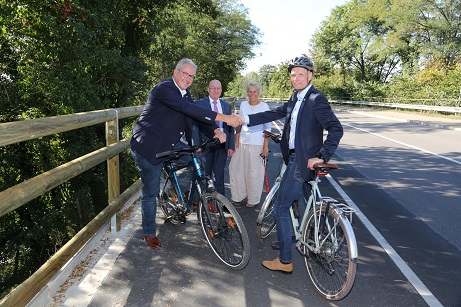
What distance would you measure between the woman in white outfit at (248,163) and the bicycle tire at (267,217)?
135 centimetres

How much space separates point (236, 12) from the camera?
3759 cm

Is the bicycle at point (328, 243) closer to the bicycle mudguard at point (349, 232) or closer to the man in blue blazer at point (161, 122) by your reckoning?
the bicycle mudguard at point (349, 232)

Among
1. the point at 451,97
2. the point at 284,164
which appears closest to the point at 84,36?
the point at 284,164

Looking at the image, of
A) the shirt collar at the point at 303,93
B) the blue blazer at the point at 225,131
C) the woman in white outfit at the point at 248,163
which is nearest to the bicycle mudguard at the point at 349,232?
the shirt collar at the point at 303,93

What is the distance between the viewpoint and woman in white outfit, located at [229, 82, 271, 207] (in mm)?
5621

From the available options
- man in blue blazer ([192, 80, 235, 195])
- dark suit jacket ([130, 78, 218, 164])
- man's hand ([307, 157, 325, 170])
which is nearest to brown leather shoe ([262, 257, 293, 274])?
man's hand ([307, 157, 325, 170])

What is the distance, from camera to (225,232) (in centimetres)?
372

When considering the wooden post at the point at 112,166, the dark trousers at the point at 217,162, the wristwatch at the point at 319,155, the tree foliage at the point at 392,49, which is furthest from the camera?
the tree foliage at the point at 392,49

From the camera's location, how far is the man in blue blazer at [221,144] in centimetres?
549

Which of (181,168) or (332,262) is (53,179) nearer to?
(181,168)

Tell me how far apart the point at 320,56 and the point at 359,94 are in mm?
15198

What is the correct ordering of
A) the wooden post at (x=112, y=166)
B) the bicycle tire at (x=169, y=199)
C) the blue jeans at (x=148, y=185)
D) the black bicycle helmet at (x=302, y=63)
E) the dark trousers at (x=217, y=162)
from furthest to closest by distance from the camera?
the dark trousers at (x=217, y=162), the bicycle tire at (x=169, y=199), the wooden post at (x=112, y=166), the blue jeans at (x=148, y=185), the black bicycle helmet at (x=302, y=63)

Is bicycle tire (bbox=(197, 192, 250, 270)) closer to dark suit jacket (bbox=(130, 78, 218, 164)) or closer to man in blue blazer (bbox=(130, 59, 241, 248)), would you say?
man in blue blazer (bbox=(130, 59, 241, 248))

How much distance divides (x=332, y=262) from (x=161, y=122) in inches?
87.9
